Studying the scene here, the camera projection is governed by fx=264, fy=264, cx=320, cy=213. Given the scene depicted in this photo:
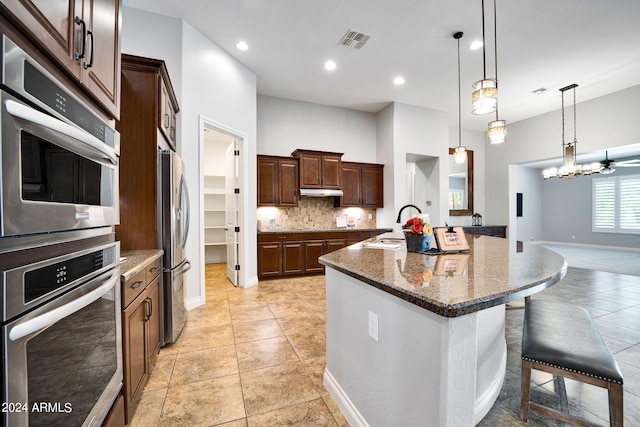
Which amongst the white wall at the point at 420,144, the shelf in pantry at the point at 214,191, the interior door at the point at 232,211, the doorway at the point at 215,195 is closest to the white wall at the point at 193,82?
the interior door at the point at 232,211

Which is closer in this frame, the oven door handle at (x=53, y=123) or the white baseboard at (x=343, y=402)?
the oven door handle at (x=53, y=123)

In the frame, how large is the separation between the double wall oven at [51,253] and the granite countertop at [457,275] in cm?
113

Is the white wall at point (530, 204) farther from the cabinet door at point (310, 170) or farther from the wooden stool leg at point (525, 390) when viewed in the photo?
the wooden stool leg at point (525, 390)

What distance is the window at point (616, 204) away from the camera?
26.9 ft

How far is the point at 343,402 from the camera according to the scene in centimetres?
160

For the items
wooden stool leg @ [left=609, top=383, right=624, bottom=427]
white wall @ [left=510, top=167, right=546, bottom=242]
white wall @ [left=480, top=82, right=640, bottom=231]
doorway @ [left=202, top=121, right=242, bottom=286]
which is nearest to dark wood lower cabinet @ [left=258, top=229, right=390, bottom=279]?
doorway @ [left=202, top=121, right=242, bottom=286]

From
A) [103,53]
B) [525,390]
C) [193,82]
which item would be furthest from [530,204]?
[103,53]

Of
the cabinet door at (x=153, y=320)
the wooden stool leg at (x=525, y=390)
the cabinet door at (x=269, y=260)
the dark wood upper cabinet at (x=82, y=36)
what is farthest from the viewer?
the cabinet door at (x=269, y=260)

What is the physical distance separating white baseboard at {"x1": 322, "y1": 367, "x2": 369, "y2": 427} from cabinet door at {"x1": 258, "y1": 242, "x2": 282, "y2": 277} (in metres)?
2.96

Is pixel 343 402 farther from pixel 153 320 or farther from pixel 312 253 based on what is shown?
pixel 312 253

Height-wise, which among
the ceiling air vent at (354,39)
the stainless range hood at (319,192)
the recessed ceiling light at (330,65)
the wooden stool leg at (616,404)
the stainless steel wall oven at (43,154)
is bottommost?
the wooden stool leg at (616,404)

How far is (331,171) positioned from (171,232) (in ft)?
11.5

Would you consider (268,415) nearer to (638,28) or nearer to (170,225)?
(170,225)

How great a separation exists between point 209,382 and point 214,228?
16.0 ft
